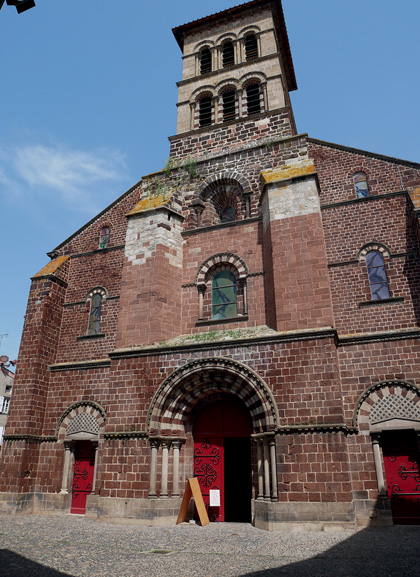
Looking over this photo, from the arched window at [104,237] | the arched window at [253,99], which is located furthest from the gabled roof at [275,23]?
the arched window at [104,237]

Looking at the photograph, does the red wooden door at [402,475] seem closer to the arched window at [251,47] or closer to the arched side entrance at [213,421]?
the arched side entrance at [213,421]

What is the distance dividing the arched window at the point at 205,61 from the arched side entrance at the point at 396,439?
53.7 feet

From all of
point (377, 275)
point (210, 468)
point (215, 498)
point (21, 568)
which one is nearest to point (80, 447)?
point (210, 468)

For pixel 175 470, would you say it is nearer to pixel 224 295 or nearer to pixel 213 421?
pixel 213 421

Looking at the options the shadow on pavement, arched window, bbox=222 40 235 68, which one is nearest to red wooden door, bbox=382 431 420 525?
the shadow on pavement

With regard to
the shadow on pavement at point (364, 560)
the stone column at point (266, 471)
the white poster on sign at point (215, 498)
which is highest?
the stone column at point (266, 471)

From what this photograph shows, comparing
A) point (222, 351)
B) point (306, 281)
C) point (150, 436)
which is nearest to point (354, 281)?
point (306, 281)

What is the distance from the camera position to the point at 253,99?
18375mm

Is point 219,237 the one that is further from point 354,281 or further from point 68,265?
point 68,265

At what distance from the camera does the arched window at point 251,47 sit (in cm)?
1962

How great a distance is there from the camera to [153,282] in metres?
13.9

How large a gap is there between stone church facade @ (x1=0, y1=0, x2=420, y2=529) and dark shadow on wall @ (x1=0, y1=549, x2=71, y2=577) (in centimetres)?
485

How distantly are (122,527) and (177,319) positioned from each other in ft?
20.0

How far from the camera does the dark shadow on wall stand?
582 centimetres
